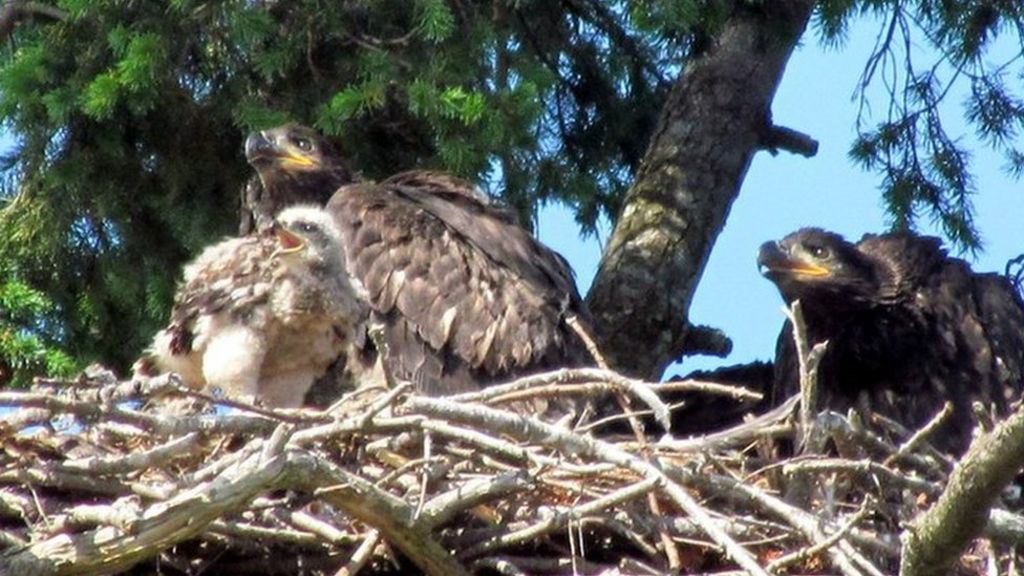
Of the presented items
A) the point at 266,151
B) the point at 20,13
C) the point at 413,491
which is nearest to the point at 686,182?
the point at 266,151

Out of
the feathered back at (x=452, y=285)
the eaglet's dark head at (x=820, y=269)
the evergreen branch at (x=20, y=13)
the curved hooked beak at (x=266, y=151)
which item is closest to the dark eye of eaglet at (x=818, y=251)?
the eaglet's dark head at (x=820, y=269)

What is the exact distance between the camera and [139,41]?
27.1 ft

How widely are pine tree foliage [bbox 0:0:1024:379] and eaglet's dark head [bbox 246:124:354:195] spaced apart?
73mm

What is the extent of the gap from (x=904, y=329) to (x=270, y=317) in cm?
243

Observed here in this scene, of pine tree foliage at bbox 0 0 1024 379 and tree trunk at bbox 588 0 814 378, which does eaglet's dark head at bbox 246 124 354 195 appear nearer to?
pine tree foliage at bbox 0 0 1024 379

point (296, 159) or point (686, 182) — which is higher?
point (686, 182)

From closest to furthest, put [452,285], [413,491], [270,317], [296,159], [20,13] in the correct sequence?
[413,491], [270,317], [452,285], [296,159], [20,13]

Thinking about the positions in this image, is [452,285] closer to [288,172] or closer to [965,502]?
[288,172]

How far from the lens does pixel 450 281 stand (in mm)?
8312

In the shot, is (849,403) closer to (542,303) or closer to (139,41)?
(542,303)

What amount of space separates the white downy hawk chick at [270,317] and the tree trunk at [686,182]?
1661 mm

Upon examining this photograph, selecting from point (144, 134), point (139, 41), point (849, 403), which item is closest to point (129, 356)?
point (144, 134)

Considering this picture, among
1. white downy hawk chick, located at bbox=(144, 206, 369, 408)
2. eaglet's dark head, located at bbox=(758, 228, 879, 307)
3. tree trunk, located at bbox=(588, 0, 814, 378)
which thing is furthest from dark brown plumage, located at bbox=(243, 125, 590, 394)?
eaglet's dark head, located at bbox=(758, 228, 879, 307)

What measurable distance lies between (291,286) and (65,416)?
1.34 m
